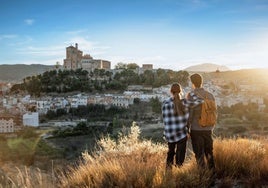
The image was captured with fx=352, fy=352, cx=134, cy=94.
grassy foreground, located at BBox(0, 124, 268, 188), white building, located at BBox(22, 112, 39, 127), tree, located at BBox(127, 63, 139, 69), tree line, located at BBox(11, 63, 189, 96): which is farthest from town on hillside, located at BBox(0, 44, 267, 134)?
grassy foreground, located at BBox(0, 124, 268, 188)

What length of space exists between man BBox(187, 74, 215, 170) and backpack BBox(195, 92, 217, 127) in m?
0.04

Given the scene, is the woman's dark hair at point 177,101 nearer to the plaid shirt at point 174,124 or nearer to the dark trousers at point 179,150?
the plaid shirt at point 174,124

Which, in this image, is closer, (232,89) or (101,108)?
(101,108)

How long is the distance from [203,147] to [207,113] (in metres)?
0.45

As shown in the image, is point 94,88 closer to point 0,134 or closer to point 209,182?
point 0,134

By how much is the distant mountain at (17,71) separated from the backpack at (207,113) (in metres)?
109

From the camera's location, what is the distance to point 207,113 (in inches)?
172

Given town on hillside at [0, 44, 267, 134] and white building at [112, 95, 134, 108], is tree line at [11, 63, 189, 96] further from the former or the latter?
white building at [112, 95, 134, 108]

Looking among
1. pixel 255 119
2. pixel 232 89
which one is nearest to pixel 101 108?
pixel 255 119

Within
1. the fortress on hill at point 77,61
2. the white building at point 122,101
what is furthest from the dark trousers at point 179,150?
the fortress on hill at point 77,61

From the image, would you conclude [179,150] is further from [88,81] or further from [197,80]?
[88,81]

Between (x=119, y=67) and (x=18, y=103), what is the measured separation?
1740 inches

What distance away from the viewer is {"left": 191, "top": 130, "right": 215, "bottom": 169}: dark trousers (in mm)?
4395

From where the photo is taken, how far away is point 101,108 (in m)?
53.8
